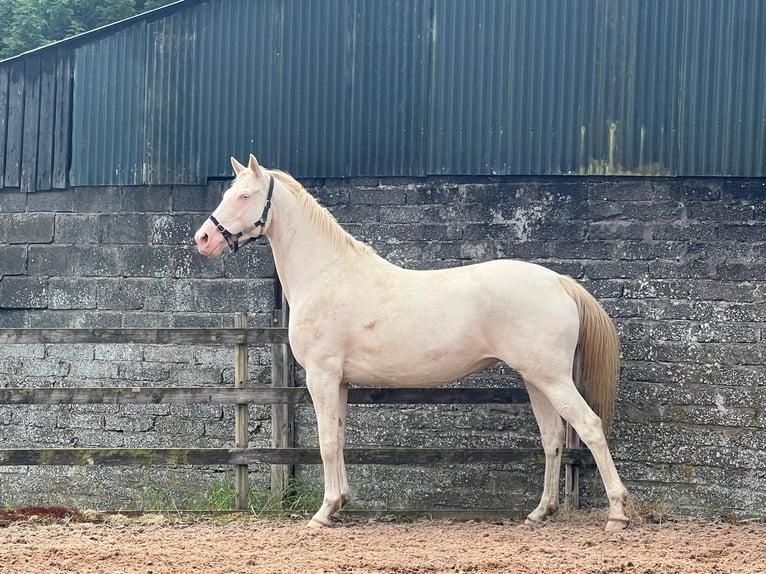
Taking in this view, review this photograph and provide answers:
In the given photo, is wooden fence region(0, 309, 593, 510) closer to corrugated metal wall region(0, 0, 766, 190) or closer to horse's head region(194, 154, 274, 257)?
horse's head region(194, 154, 274, 257)

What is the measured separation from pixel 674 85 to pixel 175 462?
163 inches

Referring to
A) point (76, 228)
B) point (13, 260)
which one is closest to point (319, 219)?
point (76, 228)

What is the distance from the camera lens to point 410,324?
18.6 feet

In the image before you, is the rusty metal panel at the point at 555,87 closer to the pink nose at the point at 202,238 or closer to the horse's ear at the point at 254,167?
the horse's ear at the point at 254,167

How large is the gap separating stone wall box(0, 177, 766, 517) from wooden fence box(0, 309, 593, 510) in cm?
50

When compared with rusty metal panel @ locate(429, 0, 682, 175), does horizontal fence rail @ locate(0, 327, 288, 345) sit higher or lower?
lower

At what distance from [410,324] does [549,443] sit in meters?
1.13

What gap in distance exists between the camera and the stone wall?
258 inches

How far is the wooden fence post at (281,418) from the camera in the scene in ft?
22.5

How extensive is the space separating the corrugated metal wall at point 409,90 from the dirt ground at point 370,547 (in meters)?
2.50

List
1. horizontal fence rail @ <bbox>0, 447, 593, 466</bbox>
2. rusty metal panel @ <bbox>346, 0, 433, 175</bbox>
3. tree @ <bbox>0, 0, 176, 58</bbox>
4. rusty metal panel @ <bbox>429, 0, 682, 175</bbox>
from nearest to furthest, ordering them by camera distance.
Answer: horizontal fence rail @ <bbox>0, 447, 593, 466</bbox>
rusty metal panel @ <bbox>429, 0, 682, 175</bbox>
rusty metal panel @ <bbox>346, 0, 433, 175</bbox>
tree @ <bbox>0, 0, 176, 58</bbox>

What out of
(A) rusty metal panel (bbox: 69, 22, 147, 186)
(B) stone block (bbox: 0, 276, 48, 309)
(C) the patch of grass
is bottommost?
(C) the patch of grass

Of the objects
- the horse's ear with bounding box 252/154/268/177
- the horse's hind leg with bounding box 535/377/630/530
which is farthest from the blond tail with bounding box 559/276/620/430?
the horse's ear with bounding box 252/154/268/177

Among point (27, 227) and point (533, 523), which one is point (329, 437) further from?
point (27, 227)
